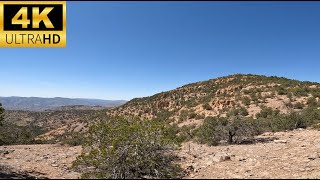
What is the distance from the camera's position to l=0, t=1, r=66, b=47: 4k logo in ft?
31.1

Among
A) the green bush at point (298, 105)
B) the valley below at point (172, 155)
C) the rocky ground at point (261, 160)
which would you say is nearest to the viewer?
the valley below at point (172, 155)

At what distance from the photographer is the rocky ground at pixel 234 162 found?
9.70 metres

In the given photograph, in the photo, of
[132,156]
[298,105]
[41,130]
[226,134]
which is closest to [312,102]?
[298,105]

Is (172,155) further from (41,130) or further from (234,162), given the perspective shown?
(41,130)

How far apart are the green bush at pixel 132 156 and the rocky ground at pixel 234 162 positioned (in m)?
0.75

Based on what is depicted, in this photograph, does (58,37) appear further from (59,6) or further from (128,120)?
(128,120)

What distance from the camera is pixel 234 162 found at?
11.1 metres

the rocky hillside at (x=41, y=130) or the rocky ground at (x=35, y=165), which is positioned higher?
the rocky ground at (x=35, y=165)

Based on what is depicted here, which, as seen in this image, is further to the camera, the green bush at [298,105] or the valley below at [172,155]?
the green bush at [298,105]

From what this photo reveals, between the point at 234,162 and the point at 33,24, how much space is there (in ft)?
27.1

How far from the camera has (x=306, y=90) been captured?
33.0 meters

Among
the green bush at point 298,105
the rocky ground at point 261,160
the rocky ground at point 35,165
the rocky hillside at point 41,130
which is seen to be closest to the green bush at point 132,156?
the rocky ground at point 35,165

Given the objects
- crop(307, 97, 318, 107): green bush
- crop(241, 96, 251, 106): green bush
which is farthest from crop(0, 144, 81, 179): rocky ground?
crop(307, 97, 318, 107): green bush

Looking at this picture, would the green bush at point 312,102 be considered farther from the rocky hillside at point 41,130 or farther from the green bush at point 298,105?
the rocky hillside at point 41,130
